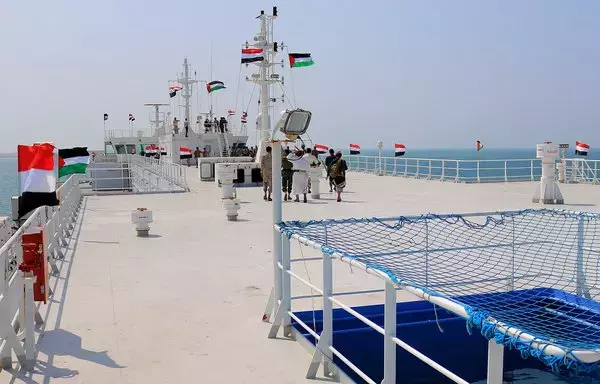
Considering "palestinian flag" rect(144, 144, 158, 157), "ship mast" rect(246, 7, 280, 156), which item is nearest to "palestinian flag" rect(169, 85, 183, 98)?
"palestinian flag" rect(144, 144, 158, 157)

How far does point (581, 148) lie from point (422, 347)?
20.9 metres

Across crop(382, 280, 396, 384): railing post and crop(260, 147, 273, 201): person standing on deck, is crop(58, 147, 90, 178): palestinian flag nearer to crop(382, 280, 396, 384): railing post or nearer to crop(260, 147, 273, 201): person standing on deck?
crop(260, 147, 273, 201): person standing on deck

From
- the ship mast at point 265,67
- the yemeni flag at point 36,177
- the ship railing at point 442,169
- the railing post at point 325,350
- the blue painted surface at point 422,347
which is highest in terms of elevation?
the ship mast at point 265,67

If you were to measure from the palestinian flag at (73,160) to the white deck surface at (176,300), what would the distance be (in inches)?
48.2

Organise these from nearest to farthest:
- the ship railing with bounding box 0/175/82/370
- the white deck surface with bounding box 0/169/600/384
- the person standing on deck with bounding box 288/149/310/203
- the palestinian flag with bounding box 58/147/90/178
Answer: the ship railing with bounding box 0/175/82/370, the white deck surface with bounding box 0/169/600/384, the palestinian flag with bounding box 58/147/90/178, the person standing on deck with bounding box 288/149/310/203

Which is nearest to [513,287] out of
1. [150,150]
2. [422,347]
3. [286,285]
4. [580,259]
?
[580,259]

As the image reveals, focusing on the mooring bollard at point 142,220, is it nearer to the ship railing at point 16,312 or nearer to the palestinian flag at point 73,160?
the palestinian flag at point 73,160

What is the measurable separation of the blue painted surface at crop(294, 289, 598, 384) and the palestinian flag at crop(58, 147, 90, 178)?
25.6 ft

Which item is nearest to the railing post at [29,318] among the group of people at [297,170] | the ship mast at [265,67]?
the group of people at [297,170]

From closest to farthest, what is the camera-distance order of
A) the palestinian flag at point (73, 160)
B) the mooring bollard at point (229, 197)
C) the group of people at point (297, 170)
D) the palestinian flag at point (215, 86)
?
1. the palestinian flag at point (73, 160)
2. the mooring bollard at point (229, 197)
3. the group of people at point (297, 170)
4. the palestinian flag at point (215, 86)

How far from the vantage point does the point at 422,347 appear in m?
6.09

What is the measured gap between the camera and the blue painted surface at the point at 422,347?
5.55 m

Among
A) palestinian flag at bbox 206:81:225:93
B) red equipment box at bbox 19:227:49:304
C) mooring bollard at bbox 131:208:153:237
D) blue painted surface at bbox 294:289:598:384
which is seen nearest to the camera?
red equipment box at bbox 19:227:49:304

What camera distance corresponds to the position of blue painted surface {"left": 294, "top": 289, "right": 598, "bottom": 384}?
555 cm
